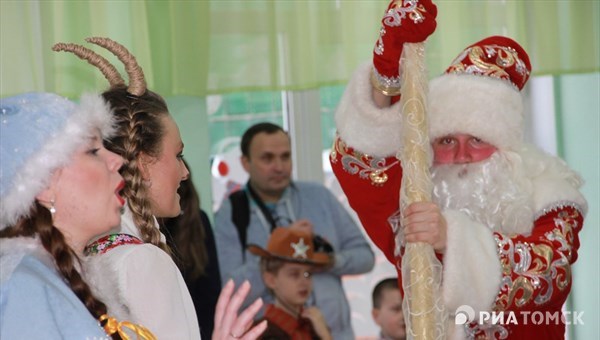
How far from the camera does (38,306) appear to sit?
167 centimetres

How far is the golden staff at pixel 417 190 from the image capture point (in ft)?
7.68

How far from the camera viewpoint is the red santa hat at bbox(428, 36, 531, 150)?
283 centimetres

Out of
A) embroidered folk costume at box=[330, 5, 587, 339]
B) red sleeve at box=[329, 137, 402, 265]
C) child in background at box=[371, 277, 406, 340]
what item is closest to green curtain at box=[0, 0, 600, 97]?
child in background at box=[371, 277, 406, 340]

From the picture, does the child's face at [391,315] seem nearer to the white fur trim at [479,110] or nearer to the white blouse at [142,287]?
the white fur trim at [479,110]

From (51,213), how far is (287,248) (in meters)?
2.33

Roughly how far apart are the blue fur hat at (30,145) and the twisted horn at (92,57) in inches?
17.7

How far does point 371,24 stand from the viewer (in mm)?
4344

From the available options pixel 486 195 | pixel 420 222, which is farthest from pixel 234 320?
pixel 486 195

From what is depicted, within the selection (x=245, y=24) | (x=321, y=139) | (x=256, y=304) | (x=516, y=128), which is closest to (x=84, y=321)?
(x=256, y=304)

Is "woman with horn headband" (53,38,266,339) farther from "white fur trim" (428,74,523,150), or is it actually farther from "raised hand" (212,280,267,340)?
"white fur trim" (428,74,523,150)

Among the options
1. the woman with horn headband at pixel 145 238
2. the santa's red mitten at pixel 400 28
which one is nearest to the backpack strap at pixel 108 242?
the woman with horn headband at pixel 145 238

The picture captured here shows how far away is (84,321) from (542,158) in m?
1.64

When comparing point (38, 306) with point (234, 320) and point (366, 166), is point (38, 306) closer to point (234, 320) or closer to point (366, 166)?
point (234, 320)

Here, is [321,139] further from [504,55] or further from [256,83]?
[504,55]
